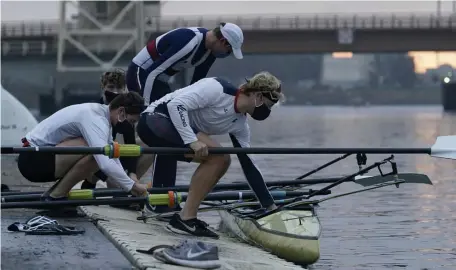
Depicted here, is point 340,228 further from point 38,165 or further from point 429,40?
point 429,40

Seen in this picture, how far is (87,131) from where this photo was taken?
30.3ft

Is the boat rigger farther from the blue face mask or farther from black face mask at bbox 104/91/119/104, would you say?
the blue face mask

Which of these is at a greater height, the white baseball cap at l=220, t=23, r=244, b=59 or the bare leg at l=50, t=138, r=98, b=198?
the white baseball cap at l=220, t=23, r=244, b=59

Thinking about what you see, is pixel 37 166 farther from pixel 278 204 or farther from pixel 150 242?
pixel 278 204

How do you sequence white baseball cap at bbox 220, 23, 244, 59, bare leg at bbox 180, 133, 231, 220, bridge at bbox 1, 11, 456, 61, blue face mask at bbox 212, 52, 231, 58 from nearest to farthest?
bare leg at bbox 180, 133, 231, 220 < white baseball cap at bbox 220, 23, 244, 59 < blue face mask at bbox 212, 52, 231, 58 < bridge at bbox 1, 11, 456, 61

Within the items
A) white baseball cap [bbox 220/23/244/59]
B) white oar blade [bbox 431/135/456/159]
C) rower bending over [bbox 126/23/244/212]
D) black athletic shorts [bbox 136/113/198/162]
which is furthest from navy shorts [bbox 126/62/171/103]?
white oar blade [bbox 431/135/456/159]

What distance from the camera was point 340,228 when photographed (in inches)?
462

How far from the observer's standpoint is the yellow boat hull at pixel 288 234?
893cm

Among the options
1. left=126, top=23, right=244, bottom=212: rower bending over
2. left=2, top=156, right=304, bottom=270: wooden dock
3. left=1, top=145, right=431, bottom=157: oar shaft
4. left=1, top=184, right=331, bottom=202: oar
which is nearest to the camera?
left=2, top=156, right=304, bottom=270: wooden dock

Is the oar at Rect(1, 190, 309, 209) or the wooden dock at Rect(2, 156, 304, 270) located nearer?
the wooden dock at Rect(2, 156, 304, 270)

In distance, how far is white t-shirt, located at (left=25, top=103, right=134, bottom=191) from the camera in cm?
912

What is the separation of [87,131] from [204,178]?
1066 millimetres

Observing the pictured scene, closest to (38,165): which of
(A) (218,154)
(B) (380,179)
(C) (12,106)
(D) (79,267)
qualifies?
(A) (218,154)

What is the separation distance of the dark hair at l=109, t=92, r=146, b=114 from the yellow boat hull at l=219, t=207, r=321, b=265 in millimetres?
1371
